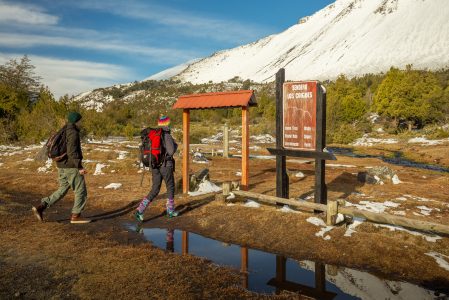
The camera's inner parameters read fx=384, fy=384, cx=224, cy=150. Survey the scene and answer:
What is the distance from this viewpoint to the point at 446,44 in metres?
148

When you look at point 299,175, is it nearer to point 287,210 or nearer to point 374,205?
point 374,205

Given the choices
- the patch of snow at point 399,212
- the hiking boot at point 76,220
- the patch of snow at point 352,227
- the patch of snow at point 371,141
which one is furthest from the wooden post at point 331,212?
the patch of snow at point 371,141

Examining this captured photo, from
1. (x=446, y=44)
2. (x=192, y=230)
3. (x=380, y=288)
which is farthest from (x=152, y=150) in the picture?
(x=446, y=44)

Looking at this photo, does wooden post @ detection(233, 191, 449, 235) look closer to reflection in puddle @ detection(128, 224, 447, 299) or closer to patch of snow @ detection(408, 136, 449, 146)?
reflection in puddle @ detection(128, 224, 447, 299)

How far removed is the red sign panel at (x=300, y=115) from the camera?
28.2 feet

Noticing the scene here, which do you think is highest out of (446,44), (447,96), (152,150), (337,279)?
(446,44)

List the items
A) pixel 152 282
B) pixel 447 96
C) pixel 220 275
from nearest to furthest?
pixel 152 282 → pixel 220 275 → pixel 447 96

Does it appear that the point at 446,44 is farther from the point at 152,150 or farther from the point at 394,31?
the point at 152,150

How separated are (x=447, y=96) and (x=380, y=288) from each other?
5028 cm

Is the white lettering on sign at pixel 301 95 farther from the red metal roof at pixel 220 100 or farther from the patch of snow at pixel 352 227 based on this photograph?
the patch of snow at pixel 352 227

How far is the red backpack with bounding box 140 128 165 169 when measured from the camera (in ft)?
26.4

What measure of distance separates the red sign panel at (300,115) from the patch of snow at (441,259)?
3240mm

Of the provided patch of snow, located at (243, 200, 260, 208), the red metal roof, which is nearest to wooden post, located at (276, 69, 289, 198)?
patch of snow, located at (243, 200, 260, 208)

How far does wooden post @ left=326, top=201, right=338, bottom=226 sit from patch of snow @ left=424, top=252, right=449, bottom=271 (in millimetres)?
1724
